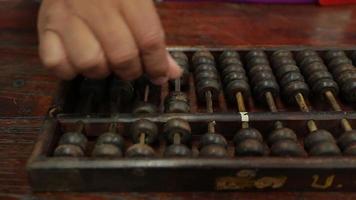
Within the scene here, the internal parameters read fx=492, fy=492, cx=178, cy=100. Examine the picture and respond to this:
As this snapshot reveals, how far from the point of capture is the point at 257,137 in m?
0.93

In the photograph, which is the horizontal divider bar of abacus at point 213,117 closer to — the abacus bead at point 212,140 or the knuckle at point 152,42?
the abacus bead at point 212,140

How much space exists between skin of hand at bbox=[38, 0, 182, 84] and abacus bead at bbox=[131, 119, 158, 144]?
0.16 meters

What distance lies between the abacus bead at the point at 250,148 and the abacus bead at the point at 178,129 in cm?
10

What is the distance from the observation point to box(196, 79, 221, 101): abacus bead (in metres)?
1.08

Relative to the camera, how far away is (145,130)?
939mm

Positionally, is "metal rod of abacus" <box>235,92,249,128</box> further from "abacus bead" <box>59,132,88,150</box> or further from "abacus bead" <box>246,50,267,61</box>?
"abacus bead" <box>59,132,88,150</box>

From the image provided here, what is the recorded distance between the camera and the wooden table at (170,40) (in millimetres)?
890

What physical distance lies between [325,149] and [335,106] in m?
0.18

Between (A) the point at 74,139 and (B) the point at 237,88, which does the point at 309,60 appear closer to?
(B) the point at 237,88

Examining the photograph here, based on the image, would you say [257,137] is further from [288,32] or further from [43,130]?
[288,32]

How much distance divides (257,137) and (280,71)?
264 millimetres

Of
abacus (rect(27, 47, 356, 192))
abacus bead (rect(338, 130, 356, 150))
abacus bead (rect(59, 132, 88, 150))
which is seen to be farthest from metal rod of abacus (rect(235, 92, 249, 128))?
abacus bead (rect(59, 132, 88, 150))

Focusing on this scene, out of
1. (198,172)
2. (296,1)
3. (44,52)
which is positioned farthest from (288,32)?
(44,52)

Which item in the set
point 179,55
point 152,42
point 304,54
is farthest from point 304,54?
point 152,42
